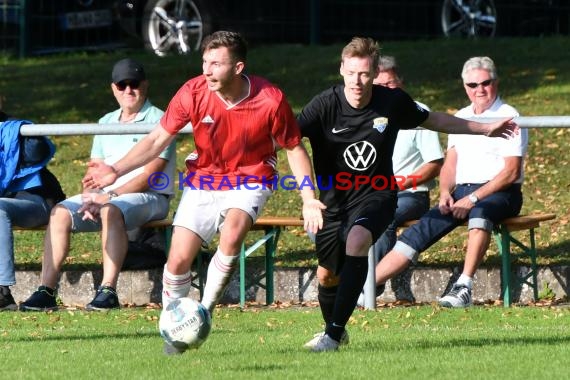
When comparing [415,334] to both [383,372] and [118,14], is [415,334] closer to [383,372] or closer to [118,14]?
[383,372]

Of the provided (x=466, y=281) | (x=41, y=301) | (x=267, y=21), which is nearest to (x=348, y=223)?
(x=466, y=281)

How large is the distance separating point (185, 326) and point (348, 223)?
4.53ft

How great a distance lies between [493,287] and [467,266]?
2.17ft

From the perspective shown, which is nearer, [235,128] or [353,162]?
[235,128]

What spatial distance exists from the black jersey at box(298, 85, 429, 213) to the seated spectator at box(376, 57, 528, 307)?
8.01 feet

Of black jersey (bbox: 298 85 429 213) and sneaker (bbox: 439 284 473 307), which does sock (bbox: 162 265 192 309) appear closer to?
black jersey (bbox: 298 85 429 213)

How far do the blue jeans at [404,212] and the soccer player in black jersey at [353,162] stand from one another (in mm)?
2706

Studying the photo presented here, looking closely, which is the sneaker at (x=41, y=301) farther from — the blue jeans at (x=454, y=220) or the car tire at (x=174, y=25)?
the car tire at (x=174, y=25)

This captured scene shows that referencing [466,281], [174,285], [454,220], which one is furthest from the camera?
[454,220]

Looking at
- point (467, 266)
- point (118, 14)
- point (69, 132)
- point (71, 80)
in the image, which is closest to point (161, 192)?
point (69, 132)

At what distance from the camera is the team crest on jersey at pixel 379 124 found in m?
9.38

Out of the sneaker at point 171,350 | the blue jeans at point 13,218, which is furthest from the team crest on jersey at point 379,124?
the blue jeans at point 13,218

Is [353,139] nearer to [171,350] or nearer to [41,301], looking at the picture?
[171,350]

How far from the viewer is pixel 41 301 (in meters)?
11.8
